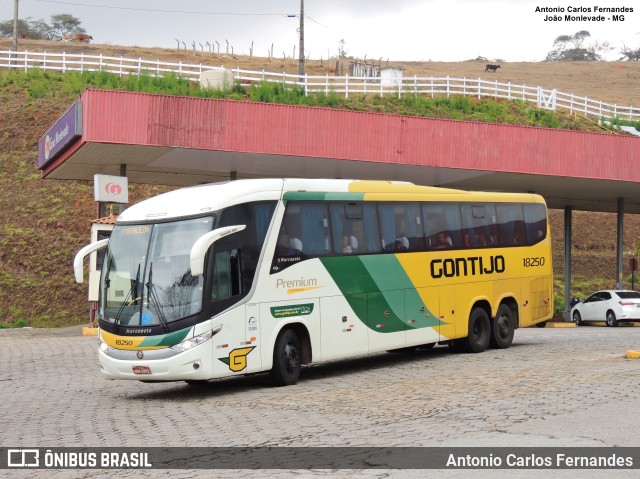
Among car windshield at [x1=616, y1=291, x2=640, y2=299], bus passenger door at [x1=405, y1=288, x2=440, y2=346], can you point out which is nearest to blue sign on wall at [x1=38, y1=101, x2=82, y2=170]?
bus passenger door at [x1=405, y1=288, x2=440, y2=346]

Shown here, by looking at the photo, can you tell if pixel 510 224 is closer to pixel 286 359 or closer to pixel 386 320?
pixel 386 320

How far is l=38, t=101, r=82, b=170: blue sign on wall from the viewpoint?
26.8 m

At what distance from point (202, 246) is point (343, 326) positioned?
4.06 meters

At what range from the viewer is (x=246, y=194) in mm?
16047

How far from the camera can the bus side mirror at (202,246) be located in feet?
46.2

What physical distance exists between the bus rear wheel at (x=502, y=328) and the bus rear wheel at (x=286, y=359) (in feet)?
20.4

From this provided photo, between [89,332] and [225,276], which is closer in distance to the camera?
[225,276]

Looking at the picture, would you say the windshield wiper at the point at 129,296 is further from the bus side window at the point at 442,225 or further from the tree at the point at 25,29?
the tree at the point at 25,29

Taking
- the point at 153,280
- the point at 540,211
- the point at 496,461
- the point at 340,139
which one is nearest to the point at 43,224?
the point at 340,139

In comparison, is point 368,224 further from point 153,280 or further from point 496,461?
point 496,461

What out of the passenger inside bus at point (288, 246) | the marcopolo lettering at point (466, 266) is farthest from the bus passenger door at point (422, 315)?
the passenger inside bus at point (288, 246)

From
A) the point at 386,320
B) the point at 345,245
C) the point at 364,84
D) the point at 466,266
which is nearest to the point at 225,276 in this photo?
the point at 345,245

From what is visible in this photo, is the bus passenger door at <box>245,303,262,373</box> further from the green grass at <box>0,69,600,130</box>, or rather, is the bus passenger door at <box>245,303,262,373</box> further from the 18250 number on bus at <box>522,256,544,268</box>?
the green grass at <box>0,69,600,130</box>

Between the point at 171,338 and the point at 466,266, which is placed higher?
the point at 466,266
